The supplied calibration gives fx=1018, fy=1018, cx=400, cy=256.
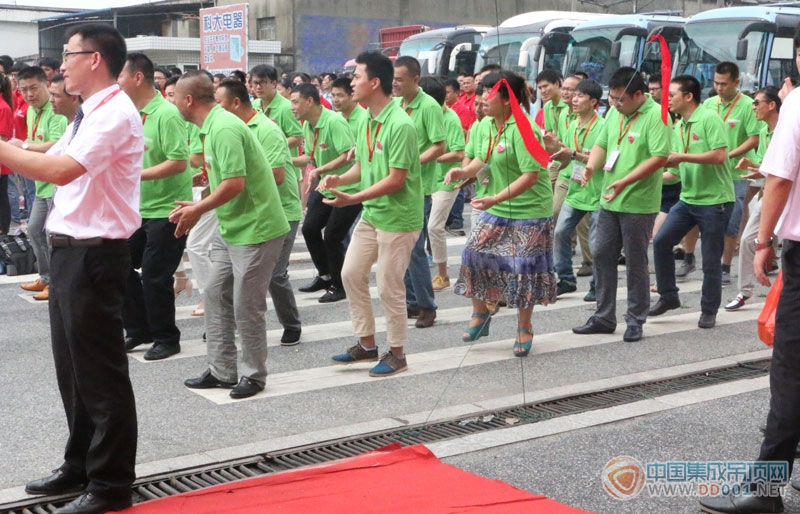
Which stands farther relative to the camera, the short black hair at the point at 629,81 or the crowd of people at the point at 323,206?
the short black hair at the point at 629,81

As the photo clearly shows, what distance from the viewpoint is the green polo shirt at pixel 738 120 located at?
989 centimetres

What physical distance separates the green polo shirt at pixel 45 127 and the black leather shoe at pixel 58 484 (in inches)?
186

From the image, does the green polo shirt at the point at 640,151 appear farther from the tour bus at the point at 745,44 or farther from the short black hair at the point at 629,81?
the tour bus at the point at 745,44

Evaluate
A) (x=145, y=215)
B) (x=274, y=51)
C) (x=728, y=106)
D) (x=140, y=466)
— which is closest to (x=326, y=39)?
(x=274, y=51)

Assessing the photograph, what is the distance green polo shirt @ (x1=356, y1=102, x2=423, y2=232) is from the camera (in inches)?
255

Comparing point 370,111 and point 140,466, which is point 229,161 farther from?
point 140,466

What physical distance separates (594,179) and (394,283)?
3336 mm

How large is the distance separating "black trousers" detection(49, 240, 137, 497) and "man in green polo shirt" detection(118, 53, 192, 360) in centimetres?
272

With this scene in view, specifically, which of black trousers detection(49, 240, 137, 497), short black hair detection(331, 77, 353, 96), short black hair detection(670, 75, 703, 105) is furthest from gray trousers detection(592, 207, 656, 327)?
black trousers detection(49, 240, 137, 497)

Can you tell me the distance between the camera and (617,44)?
21062 millimetres

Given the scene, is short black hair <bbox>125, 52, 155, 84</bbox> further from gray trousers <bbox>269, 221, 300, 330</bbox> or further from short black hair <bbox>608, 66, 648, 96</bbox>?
short black hair <bbox>608, 66, 648, 96</bbox>

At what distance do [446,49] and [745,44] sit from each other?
985cm

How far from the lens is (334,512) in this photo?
4.12 metres

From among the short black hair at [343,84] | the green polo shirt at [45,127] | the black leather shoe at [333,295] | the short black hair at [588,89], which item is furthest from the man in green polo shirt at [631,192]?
the green polo shirt at [45,127]
